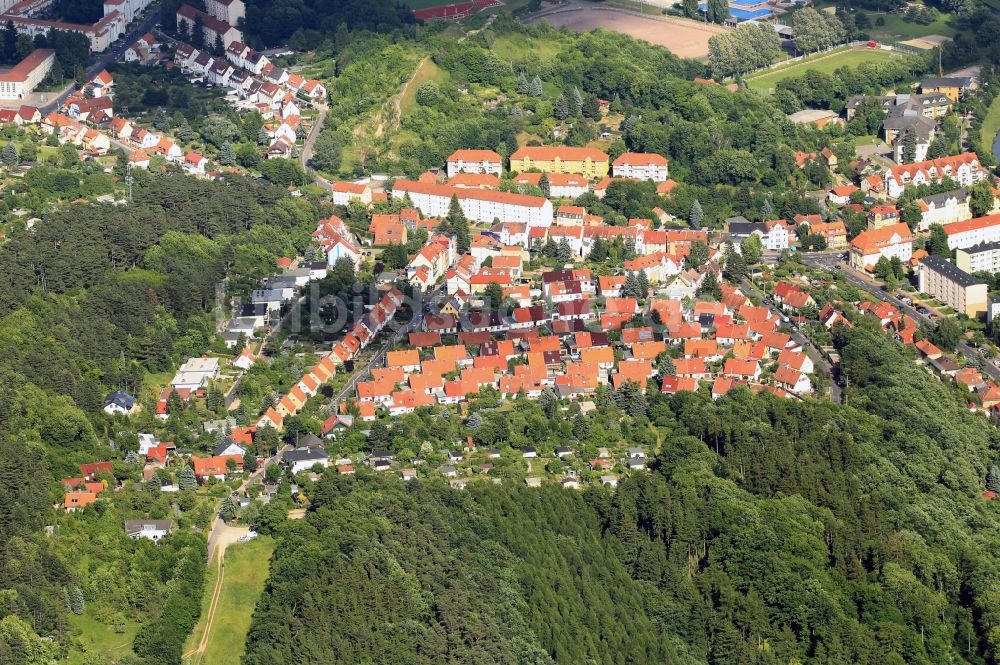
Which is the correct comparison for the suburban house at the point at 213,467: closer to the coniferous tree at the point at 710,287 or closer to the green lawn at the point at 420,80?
the coniferous tree at the point at 710,287

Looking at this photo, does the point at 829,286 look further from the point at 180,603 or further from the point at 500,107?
the point at 180,603

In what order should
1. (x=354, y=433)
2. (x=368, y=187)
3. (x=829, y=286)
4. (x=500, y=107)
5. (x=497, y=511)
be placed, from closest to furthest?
(x=497, y=511) < (x=354, y=433) < (x=829, y=286) < (x=368, y=187) < (x=500, y=107)

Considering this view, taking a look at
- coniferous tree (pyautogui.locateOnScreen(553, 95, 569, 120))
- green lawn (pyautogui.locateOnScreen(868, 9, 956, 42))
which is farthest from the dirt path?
green lawn (pyautogui.locateOnScreen(868, 9, 956, 42))

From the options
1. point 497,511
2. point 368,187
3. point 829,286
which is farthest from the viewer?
point 368,187

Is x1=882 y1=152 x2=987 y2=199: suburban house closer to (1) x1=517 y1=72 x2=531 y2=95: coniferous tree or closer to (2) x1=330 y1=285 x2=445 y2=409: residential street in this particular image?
(1) x1=517 y1=72 x2=531 y2=95: coniferous tree

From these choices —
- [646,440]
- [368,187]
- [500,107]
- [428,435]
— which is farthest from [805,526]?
[500,107]

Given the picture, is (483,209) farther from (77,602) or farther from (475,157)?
(77,602)

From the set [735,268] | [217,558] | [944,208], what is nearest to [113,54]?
[735,268]

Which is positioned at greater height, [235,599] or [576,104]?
[235,599]

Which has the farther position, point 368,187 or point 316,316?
point 368,187
